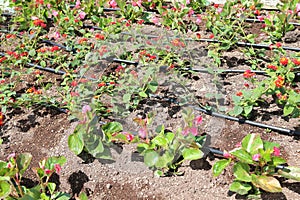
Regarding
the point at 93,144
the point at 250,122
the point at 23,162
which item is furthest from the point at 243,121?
the point at 23,162

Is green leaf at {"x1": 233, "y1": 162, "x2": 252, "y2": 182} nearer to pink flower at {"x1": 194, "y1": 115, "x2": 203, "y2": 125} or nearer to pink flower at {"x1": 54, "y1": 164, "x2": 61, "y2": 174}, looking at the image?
pink flower at {"x1": 194, "y1": 115, "x2": 203, "y2": 125}

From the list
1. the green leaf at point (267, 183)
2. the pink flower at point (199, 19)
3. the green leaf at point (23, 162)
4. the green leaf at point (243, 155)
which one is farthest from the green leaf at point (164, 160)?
the pink flower at point (199, 19)

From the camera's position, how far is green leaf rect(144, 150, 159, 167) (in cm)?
217

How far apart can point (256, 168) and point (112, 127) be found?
0.81 meters

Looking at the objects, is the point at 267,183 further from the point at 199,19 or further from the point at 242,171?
the point at 199,19

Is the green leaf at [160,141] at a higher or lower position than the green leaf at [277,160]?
lower

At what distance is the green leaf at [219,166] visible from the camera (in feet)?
6.79

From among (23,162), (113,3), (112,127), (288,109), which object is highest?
(113,3)

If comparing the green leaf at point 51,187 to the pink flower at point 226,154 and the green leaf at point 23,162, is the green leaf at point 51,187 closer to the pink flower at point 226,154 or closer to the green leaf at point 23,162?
the green leaf at point 23,162

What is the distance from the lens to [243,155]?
2.05 m

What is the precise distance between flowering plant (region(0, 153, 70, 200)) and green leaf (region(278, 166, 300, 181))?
107 centimetres

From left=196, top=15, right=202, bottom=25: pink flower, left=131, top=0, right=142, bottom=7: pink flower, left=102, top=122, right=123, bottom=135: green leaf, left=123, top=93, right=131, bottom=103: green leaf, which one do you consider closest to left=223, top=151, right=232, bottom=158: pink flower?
left=102, top=122, right=123, bottom=135: green leaf

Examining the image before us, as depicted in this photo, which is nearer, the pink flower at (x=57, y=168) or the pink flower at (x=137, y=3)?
the pink flower at (x=57, y=168)

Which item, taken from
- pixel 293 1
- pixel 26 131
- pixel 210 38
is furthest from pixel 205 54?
pixel 26 131
